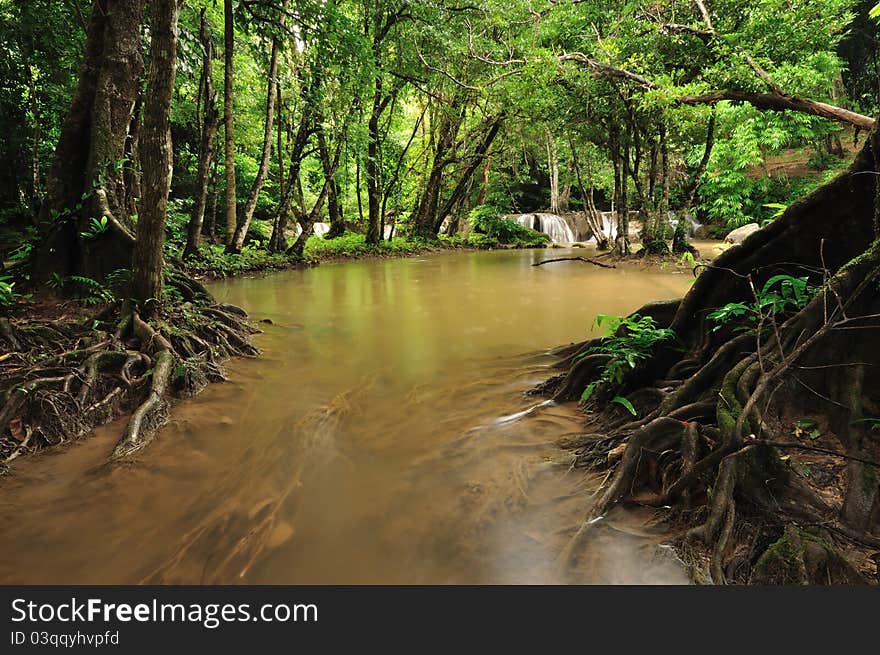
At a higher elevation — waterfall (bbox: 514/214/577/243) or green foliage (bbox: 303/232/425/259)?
waterfall (bbox: 514/214/577/243)

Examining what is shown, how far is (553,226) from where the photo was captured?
95.5 feet

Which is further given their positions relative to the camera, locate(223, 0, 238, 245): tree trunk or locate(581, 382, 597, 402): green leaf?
locate(223, 0, 238, 245): tree trunk

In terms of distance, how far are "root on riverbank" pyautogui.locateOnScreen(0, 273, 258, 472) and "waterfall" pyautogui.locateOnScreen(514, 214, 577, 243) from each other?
1038 inches

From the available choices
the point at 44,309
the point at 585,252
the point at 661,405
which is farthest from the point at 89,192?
the point at 585,252

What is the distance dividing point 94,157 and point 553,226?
26765 millimetres

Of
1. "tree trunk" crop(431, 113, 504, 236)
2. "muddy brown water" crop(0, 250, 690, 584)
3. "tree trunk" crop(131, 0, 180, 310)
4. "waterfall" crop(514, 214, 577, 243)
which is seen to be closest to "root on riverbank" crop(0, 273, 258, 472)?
"muddy brown water" crop(0, 250, 690, 584)

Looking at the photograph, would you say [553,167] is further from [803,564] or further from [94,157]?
[803,564]

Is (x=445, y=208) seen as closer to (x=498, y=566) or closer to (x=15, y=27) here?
(x=15, y=27)

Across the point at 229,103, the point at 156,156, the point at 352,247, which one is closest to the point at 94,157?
the point at 156,156

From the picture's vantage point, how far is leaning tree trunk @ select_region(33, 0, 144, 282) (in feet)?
18.8

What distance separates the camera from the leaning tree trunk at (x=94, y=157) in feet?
18.8

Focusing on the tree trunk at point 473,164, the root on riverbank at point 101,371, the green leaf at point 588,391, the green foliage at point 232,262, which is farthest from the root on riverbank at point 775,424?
the tree trunk at point 473,164

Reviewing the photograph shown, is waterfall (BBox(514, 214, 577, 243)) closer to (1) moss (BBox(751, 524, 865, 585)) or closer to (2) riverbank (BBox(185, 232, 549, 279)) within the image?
(2) riverbank (BBox(185, 232, 549, 279))

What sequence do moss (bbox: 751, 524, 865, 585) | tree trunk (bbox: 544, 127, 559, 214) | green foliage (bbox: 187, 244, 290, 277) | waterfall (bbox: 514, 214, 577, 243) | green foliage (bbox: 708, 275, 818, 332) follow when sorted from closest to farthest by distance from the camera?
moss (bbox: 751, 524, 865, 585)
green foliage (bbox: 708, 275, 818, 332)
green foliage (bbox: 187, 244, 290, 277)
tree trunk (bbox: 544, 127, 559, 214)
waterfall (bbox: 514, 214, 577, 243)
